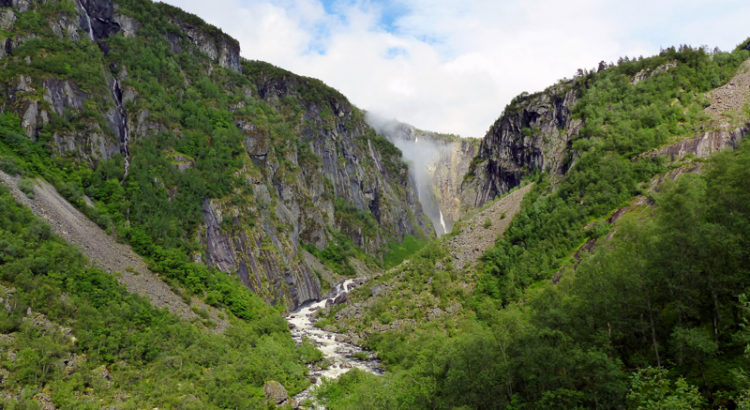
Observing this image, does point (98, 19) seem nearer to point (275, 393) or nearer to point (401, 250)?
point (275, 393)

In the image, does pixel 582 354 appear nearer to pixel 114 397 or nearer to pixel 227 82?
pixel 114 397

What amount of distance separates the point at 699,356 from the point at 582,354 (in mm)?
5829

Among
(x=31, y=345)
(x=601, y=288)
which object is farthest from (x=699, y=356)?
(x=31, y=345)

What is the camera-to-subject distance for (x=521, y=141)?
127 metres

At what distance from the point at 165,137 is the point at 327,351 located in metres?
62.3

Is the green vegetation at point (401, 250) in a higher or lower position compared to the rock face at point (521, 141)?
lower

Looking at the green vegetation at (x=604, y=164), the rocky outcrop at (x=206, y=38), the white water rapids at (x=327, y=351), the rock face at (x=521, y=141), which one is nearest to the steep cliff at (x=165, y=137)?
the rocky outcrop at (x=206, y=38)

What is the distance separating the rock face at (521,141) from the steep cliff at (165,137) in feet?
197

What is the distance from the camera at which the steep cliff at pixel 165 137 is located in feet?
225

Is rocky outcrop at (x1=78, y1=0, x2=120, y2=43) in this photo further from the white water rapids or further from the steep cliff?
the white water rapids

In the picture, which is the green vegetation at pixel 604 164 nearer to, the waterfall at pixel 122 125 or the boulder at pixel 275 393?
the boulder at pixel 275 393

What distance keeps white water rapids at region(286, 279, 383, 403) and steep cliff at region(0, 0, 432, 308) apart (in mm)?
8466

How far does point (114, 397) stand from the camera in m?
35.2

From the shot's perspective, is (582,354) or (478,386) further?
(478,386)
